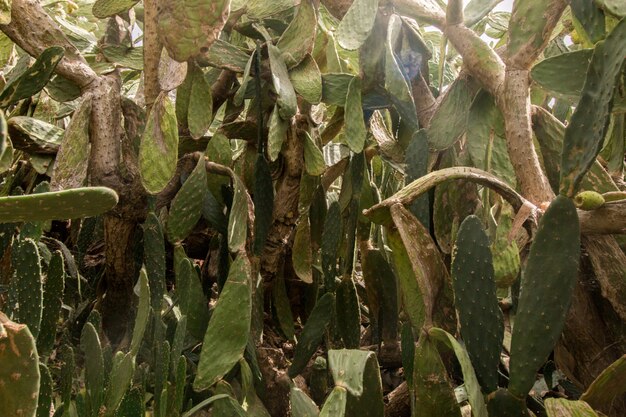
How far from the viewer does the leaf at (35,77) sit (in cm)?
114

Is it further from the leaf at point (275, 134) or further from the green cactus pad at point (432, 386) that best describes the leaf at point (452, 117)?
the green cactus pad at point (432, 386)

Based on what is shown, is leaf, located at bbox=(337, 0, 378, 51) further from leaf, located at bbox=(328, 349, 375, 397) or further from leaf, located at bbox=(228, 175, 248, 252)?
leaf, located at bbox=(328, 349, 375, 397)

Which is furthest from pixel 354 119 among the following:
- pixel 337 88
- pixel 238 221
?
pixel 238 221

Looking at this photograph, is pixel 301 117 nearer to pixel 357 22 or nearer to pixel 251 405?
pixel 357 22

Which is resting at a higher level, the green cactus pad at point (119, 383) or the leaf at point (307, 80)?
the leaf at point (307, 80)

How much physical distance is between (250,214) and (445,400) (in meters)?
0.56

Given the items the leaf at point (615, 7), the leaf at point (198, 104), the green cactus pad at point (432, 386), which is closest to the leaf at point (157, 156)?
the leaf at point (198, 104)

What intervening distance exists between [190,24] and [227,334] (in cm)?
53

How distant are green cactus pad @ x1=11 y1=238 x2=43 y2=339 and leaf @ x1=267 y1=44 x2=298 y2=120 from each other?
1.67 ft

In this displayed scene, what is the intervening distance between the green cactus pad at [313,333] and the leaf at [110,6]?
2.52 feet

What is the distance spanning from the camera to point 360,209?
4.65 ft

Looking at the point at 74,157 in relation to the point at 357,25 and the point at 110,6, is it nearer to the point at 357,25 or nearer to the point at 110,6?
the point at 110,6

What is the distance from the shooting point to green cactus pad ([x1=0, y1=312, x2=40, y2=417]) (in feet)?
2.22

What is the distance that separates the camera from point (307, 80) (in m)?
1.25
